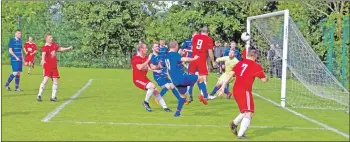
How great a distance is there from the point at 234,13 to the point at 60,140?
2835cm

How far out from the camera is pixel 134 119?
12.4m

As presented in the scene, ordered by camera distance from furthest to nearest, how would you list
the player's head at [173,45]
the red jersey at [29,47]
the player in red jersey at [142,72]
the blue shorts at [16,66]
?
the red jersey at [29,47] → the blue shorts at [16,66] → the player in red jersey at [142,72] → the player's head at [173,45]

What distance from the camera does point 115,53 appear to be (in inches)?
1519

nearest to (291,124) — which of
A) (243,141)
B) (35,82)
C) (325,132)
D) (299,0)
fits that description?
(325,132)

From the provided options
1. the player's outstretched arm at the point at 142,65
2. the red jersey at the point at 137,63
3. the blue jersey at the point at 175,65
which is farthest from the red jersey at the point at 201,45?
the blue jersey at the point at 175,65

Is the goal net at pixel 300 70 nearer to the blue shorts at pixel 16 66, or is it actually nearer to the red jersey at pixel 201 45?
the red jersey at pixel 201 45

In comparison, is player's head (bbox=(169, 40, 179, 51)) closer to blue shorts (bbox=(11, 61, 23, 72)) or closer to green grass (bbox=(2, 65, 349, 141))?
green grass (bbox=(2, 65, 349, 141))

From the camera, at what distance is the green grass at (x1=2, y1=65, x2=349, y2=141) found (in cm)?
1027

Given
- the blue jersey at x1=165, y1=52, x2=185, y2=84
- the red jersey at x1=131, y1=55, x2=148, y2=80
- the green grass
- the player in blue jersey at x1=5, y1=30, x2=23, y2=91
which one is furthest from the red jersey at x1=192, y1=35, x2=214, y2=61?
the player in blue jersey at x1=5, y1=30, x2=23, y2=91

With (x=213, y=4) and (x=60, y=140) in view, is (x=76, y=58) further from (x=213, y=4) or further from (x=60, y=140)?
(x=60, y=140)

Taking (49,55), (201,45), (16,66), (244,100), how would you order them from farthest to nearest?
(16,66), (201,45), (49,55), (244,100)

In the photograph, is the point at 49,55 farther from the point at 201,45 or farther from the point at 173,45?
the point at 173,45

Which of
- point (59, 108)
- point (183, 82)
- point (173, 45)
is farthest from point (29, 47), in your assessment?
point (173, 45)

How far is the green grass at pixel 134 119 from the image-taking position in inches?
404
